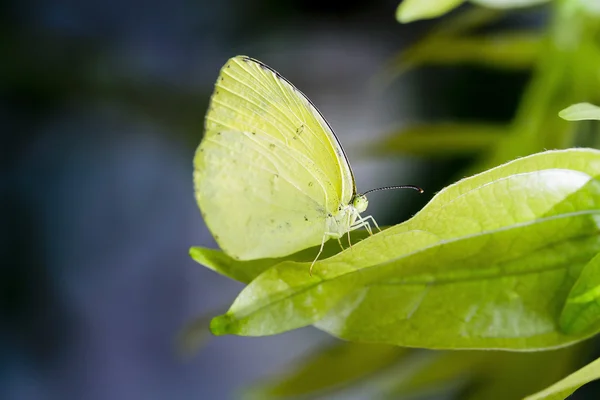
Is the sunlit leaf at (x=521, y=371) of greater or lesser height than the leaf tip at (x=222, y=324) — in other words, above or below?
below

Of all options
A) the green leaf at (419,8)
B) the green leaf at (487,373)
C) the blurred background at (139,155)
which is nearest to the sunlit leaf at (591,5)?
the green leaf at (419,8)

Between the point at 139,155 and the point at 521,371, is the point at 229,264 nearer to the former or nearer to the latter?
the point at 521,371

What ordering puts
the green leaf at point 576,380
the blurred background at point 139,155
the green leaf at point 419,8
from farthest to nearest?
1. the blurred background at point 139,155
2. the green leaf at point 419,8
3. the green leaf at point 576,380

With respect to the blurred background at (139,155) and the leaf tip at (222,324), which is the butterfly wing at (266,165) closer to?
the leaf tip at (222,324)

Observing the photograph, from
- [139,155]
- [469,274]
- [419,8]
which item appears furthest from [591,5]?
[139,155]

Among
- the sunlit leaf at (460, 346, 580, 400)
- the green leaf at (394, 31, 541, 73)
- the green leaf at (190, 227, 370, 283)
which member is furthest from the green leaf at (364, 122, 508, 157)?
the green leaf at (190, 227, 370, 283)

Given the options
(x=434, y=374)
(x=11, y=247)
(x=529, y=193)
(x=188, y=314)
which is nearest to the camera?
(x=529, y=193)

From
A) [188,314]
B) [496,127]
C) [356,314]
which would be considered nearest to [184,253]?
[188,314]

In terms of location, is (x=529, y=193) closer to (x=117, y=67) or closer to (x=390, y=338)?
(x=390, y=338)
